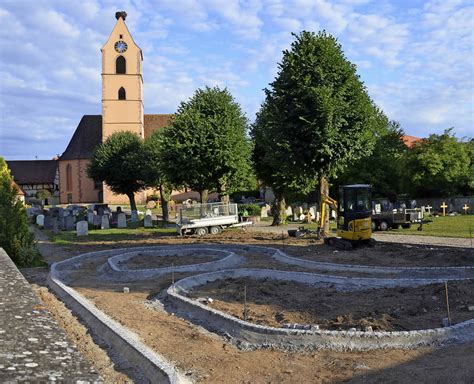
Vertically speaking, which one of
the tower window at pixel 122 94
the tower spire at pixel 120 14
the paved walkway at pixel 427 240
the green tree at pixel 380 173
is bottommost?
the paved walkway at pixel 427 240

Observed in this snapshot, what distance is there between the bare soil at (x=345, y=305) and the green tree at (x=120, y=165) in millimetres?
31347

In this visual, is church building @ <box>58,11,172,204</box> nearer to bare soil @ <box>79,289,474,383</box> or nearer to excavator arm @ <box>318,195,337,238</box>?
excavator arm @ <box>318,195,337,238</box>

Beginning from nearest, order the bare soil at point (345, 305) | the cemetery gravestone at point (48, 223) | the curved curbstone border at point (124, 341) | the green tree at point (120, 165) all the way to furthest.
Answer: the curved curbstone border at point (124, 341) → the bare soil at point (345, 305) → the cemetery gravestone at point (48, 223) → the green tree at point (120, 165)

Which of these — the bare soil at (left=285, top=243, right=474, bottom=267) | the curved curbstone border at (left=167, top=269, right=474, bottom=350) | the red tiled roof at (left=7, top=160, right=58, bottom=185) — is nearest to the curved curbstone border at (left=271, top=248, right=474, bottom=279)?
the bare soil at (left=285, top=243, right=474, bottom=267)

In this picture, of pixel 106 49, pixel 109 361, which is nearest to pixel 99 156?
pixel 106 49

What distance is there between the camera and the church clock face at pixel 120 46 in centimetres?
7356

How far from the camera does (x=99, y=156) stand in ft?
149

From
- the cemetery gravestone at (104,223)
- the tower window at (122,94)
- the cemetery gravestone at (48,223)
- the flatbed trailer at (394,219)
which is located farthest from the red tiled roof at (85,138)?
the flatbed trailer at (394,219)

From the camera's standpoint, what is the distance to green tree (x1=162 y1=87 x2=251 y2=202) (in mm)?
31500

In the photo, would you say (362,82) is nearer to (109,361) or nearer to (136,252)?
(136,252)

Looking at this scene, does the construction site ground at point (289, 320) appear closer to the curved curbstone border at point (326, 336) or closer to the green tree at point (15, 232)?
the curved curbstone border at point (326, 336)

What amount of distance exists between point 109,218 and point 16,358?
3378cm

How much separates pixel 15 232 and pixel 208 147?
46.3 ft

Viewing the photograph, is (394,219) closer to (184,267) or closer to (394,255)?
(394,255)
